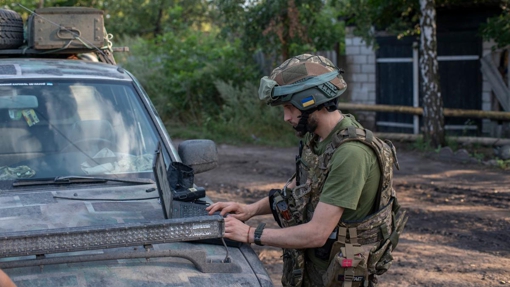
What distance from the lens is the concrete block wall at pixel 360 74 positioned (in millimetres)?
15234

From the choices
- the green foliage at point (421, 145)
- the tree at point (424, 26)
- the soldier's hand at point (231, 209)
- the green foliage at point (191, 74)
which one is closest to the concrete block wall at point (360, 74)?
the tree at point (424, 26)

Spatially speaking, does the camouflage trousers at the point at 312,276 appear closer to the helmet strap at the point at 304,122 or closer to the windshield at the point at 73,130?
the helmet strap at the point at 304,122

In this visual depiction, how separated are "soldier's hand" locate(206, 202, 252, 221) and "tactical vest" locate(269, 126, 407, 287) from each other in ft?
0.85

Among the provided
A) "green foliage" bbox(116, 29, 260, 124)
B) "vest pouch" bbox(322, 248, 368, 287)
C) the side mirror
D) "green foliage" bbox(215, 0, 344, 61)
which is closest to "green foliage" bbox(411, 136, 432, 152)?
"green foliage" bbox(215, 0, 344, 61)

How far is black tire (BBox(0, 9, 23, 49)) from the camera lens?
5160mm

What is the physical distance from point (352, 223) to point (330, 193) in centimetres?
22

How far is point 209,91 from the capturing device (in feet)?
54.0

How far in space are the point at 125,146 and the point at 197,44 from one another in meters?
14.0

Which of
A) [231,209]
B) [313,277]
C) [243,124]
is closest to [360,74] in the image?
[243,124]

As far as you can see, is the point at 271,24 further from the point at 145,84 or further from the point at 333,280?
the point at 333,280

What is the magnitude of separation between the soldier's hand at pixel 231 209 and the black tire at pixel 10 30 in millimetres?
2653

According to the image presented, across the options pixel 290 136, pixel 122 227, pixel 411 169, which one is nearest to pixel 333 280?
pixel 122 227

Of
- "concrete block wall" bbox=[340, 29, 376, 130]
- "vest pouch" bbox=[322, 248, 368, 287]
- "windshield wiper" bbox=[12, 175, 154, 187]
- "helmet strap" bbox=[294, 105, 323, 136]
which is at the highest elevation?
"helmet strap" bbox=[294, 105, 323, 136]

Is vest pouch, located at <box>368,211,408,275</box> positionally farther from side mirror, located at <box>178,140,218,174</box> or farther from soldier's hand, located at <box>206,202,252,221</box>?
side mirror, located at <box>178,140,218,174</box>
